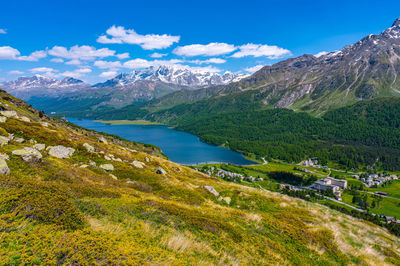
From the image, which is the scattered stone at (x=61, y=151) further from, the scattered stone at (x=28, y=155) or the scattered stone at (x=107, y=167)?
the scattered stone at (x=28, y=155)

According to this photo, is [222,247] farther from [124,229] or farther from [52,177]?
[52,177]

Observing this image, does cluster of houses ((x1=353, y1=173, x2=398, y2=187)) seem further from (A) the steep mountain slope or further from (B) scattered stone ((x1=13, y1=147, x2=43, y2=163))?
(B) scattered stone ((x1=13, y1=147, x2=43, y2=163))

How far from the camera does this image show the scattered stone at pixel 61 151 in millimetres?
31984

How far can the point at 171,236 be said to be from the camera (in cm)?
1125

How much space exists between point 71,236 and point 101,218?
4328 millimetres

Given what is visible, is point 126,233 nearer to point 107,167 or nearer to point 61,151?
point 107,167

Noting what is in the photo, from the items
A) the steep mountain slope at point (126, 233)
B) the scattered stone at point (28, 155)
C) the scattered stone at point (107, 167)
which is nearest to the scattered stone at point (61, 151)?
the scattered stone at point (107, 167)

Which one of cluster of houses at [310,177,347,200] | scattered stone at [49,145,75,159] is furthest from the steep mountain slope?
cluster of houses at [310,177,347,200]

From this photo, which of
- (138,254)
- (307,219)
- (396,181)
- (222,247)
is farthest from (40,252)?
(396,181)

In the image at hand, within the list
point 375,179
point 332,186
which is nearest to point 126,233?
Answer: point 332,186

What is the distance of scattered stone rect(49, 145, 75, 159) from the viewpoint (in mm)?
31984

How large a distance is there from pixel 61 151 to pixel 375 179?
799 ft

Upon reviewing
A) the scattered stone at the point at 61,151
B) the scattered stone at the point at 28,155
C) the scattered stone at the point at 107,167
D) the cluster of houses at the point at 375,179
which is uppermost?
the scattered stone at the point at 28,155

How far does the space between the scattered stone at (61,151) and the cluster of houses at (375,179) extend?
718ft
